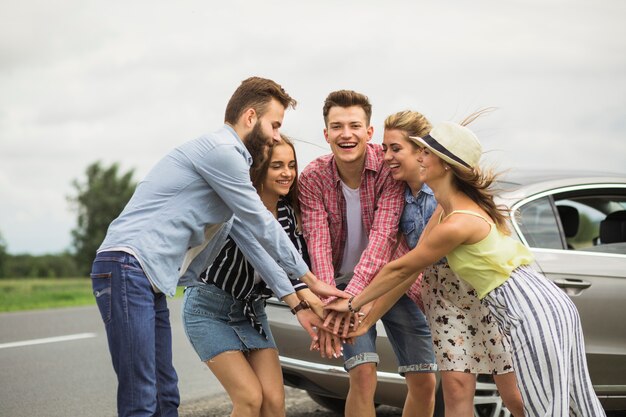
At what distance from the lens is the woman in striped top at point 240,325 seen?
4.08 metres

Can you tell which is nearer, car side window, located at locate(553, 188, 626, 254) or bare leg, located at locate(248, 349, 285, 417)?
bare leg, located at locate(248, 349, 285, 417)

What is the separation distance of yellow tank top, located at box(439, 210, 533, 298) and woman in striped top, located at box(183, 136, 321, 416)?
0.88 metres

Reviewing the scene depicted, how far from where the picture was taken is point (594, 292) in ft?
16.7

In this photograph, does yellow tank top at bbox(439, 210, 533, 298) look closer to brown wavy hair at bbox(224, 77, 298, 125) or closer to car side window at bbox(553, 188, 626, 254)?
brown wavy hair at bbox(224, 77, 298, 125)

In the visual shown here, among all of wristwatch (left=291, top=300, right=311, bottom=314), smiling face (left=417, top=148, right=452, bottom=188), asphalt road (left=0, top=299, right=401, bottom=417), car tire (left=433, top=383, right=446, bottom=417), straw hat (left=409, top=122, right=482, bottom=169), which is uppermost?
straw hat (left=409, top=122, right=482, bottom=169)

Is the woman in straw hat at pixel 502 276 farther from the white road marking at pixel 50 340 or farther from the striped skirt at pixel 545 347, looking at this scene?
the white road marking at pixel 50 340

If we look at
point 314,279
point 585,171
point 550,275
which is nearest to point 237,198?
point 314,279

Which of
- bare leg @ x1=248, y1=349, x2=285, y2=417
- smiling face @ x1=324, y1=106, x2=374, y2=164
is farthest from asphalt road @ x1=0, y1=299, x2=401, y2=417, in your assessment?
smiling face @ x1=324, y1=106, x2=374, y2=164

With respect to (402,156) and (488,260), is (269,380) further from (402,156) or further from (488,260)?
(402,156)

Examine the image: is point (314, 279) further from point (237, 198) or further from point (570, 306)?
point (570, 306)

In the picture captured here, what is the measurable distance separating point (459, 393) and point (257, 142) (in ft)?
5.38

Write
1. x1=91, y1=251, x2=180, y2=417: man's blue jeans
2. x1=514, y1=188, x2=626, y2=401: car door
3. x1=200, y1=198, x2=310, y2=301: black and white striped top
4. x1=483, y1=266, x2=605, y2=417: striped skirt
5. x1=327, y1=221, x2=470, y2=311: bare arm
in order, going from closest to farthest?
x1=91, y1=251, x2=180, y2=417: man's blue jeans < x1=483, y1=266, x2=605, y2=417: striped skirt < x1=327, y1=221, x2=470, y2=311: bare arm < x1=200, y1=198, x2=310, y2=301: black and white striped top < x1=514, y1=188, x2=626, y2=401: car door

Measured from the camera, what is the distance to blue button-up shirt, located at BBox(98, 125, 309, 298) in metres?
3.48

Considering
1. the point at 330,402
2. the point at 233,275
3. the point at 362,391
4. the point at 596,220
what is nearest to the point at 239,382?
the point at 233,275
